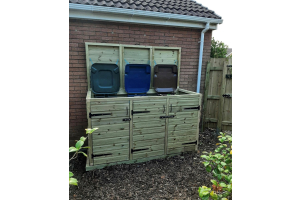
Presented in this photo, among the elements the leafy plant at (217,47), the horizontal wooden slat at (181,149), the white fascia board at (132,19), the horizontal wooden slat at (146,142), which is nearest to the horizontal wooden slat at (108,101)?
the horizontal wooden slat at (146,142)

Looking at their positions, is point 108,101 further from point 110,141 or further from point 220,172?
point 220,172

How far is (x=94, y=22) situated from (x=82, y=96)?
156 centimetres

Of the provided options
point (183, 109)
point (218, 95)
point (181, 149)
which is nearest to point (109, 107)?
point (183, 109)

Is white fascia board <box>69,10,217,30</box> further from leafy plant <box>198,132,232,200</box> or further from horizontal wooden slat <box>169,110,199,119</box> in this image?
leafy plant <box>198,132,232,200</box>

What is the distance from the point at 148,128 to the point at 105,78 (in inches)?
55.2

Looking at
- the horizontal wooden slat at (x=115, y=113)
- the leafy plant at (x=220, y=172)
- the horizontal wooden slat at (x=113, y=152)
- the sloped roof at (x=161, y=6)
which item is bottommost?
the horizontal wooden slat at (x=113, y=152)

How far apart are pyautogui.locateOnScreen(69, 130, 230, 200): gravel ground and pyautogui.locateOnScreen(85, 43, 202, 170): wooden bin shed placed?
0.55ft

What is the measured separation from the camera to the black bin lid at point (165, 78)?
4.16 metres

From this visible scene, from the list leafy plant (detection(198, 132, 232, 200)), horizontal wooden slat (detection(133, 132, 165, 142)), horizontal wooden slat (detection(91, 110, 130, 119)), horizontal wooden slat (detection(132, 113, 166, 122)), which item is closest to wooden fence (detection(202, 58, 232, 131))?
horizontal wooden slat (detection(133, 132, 165, 142))

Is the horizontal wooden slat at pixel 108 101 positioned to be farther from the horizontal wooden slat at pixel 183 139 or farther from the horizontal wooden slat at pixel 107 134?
the horizontal wooden slat at pixel 183 139

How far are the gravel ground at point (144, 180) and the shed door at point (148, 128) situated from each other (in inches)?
9.6

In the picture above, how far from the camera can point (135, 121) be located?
3322 millimetres

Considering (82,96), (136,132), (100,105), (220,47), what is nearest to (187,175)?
(136,132)
